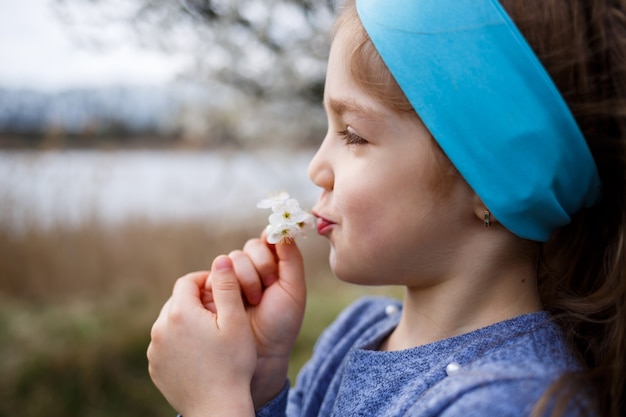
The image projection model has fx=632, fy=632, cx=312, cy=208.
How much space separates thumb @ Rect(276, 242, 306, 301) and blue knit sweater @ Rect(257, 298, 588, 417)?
22 cm

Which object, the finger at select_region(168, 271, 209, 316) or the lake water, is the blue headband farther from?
the lake water

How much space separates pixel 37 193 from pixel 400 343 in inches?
180

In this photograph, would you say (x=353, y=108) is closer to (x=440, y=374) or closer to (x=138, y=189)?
(x=440, y=374)

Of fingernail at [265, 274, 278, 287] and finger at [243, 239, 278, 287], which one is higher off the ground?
finger at [243, 239, 278, 287]

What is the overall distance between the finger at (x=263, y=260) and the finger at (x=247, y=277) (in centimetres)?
1

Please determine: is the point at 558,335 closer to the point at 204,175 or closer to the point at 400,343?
the point at 400,343

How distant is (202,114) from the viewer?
5.38m

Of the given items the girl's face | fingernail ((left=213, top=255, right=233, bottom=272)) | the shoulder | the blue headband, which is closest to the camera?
the shoulder

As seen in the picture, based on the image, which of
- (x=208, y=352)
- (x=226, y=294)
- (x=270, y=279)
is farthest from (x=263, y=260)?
(x=208, y=352)

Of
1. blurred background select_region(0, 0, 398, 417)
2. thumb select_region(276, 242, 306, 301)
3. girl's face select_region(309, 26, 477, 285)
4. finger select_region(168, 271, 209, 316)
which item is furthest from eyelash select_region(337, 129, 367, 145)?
blurred background select_region(0, 0, 398, 417)

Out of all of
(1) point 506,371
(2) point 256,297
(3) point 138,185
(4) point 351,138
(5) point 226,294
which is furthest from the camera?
(3) point 138,185

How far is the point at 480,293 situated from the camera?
1518 mm

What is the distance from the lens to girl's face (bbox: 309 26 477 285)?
144 centimetres

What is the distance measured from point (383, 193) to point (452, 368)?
1.36 feet
